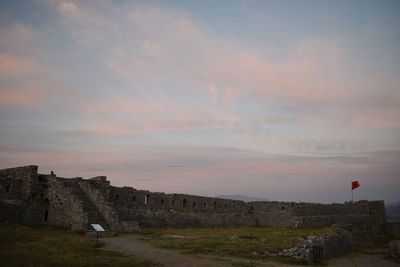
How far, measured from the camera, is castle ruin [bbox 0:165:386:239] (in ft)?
72.5

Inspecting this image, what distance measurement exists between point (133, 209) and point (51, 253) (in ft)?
49.0

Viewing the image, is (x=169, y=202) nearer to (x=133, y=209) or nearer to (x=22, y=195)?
(x=133, y=209)

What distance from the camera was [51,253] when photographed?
1273 centimetres

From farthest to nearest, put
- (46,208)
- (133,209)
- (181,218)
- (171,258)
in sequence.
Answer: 1. (181,218)
2. (133,209)
3. (46,208)
4. (171,258)

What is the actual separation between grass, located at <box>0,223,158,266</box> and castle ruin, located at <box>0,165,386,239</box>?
14.7 feet

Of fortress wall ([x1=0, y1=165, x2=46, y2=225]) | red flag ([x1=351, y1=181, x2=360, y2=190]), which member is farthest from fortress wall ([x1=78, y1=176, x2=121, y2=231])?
red flag ([x1=351, y1=181, x2=360, y2=190])

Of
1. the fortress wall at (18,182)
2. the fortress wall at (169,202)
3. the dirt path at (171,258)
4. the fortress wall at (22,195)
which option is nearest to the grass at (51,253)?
the dirt path at (171,258)

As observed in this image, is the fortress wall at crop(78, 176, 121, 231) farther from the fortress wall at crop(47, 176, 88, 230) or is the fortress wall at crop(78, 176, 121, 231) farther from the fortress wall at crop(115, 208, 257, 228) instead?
the fortress wall at crop(115, 208, 257, 228)

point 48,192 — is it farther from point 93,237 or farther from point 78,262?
point 78,262

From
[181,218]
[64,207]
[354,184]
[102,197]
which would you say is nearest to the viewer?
[64,207]

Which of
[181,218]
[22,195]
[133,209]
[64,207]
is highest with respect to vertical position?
[22,195]

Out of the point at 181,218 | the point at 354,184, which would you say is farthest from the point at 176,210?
the point at 354,184

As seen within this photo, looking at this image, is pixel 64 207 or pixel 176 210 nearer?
pixel 64 207

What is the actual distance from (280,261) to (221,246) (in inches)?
143
